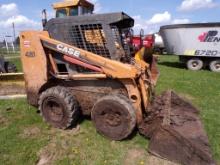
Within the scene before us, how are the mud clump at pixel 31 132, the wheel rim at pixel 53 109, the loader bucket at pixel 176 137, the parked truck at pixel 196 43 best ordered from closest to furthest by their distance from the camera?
the loader bucket at pixel 176 137, the mud clump at pixel 31 132, the wheel rim at pixel 53 109, the parked truck at pixel 196 43

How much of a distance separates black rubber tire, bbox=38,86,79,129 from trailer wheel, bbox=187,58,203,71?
33.4 ft

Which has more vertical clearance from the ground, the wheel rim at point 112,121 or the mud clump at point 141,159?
the wheel rim at point 112,121

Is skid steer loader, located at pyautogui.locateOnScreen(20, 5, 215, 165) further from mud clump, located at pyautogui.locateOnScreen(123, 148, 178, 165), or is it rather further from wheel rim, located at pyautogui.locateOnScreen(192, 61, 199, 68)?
wheel rim, located at pyautogui.locateOnScreen(192, 61, 199, 68)

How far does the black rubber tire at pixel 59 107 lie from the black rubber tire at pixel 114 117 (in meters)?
0.42

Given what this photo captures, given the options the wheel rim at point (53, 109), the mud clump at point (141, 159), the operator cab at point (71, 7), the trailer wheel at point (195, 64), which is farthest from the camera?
the trailer wheel at point (195, 64)

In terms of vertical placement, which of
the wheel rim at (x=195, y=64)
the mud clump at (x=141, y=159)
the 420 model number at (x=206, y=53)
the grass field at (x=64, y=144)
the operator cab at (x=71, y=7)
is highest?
the operator cab at (x=71, y=7)

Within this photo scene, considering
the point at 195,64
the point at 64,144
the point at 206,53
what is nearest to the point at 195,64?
the point at 195,64

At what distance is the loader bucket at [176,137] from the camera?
11.1 feet

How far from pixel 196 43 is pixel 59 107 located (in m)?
10.1

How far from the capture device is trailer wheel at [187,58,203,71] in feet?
43.6

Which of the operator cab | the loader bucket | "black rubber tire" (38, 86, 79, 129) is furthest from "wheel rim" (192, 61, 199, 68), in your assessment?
"black rubber tire" (38, 86, 79, 129)

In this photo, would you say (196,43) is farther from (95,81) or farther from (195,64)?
(95,81)

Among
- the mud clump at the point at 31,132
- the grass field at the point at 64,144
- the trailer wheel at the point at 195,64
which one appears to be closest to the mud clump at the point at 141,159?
the grass field at the point at 64,144

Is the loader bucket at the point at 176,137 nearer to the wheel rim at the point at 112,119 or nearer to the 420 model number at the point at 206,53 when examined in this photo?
the wheel rim at the point at 112,119
